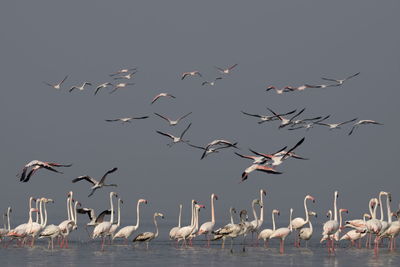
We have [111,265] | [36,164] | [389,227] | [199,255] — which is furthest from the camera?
[389,227]

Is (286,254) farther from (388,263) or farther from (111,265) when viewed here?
(111,265)

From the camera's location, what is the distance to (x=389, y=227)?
3872cm

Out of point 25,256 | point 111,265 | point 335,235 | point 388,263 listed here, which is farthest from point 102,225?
point 388,263

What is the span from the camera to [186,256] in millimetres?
35125

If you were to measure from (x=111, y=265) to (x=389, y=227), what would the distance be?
14391 millimetres

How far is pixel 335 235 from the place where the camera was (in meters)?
40.4

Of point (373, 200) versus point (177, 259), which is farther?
point (373, 200)

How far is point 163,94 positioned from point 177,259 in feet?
50.1

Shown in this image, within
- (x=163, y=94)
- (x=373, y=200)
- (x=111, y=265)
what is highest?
(x=163, y=94)

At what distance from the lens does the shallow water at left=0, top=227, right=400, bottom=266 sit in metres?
31.7

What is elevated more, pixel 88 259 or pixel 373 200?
pixel 373 200

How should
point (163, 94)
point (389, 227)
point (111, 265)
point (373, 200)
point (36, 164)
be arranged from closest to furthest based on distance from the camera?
point (111, 265)
point (36, 164)
point (389, 227)
point (373, 200)
point (163, 94)

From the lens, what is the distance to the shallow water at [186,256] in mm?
31688

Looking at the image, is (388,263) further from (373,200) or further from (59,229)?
(59,229)
